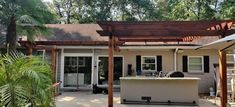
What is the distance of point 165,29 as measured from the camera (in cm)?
970

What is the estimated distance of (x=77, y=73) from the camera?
18.0 metres

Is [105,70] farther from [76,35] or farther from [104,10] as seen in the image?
[104,10]

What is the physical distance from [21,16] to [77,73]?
245 inches

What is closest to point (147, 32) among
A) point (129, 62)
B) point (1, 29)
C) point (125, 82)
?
point (125, 82)

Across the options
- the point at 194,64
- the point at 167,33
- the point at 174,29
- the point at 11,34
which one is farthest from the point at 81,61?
the point at 174,29

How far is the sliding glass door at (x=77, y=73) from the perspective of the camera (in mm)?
17812

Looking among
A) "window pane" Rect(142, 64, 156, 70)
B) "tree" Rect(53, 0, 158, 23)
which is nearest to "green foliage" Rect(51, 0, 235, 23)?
"tree" Rect(53, 0, 158, 23)

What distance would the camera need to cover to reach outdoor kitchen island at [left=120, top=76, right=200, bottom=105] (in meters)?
12.0

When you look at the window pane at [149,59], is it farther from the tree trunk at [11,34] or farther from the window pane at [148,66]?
the tree trunk at [11,34]

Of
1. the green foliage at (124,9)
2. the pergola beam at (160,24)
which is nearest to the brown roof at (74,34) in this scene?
the pergola beam at (160,24)

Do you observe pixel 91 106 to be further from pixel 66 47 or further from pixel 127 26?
pixel 66 47

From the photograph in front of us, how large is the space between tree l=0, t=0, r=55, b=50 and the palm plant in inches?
323

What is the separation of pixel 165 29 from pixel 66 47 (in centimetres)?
858

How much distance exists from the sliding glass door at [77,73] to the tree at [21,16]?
421cm
